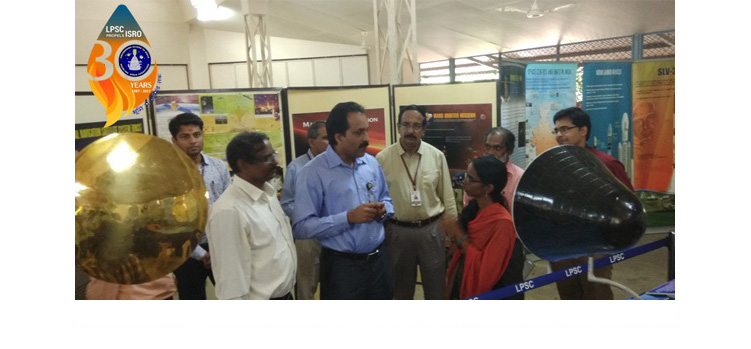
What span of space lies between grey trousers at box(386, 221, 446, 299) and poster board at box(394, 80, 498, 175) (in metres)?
0.54

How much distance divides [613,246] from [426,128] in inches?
68.9

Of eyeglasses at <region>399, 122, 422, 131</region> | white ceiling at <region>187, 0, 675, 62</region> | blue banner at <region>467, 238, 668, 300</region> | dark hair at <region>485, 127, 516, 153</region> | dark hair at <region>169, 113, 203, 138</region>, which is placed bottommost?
blue banner at <region>467, 238, 668, 300</region>

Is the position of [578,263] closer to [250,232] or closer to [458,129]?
[458,129]

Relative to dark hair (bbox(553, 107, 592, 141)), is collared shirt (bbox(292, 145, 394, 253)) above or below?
below

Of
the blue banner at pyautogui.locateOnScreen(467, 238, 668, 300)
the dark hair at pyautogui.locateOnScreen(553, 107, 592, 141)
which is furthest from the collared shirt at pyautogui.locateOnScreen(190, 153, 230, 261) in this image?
the dark hair at pyautogui.locateOnScreen(553, 107, 592, 141)

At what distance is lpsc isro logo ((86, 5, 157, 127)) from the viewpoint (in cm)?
227

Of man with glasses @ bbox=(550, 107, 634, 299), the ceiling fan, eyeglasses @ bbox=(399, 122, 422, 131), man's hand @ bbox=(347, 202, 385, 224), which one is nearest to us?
man's hand @ bbox=(347, 202, 385, 224)

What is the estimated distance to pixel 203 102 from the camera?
114 inches

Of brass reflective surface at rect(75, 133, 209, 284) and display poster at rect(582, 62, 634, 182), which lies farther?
display poster at rect(582, 62, 634, 182)

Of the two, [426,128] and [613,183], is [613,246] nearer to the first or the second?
[613,183]

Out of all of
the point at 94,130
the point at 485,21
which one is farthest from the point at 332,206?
the point at 485,21

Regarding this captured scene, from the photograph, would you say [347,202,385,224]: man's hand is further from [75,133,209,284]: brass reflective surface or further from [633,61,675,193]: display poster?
[633,61,675,193]: display poster

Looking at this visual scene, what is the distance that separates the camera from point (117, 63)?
90.5 inches

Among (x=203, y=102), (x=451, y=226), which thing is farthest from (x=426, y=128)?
(x=203, y=102)
